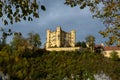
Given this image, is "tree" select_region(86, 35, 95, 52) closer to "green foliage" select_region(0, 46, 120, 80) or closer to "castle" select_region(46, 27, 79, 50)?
"castle" select_region(46, 27, 79, 50)

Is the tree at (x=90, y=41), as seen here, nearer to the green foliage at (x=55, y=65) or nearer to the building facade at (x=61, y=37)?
the building facade at (x=61, y=37)

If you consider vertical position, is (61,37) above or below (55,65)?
above

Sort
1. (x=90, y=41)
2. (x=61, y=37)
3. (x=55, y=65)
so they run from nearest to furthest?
(x=55, y=65), (x=90, y=41), (x=61, y=37)

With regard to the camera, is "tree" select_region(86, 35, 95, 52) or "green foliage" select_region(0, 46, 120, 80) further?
"tree" select_region(86, 35, 95, 52)

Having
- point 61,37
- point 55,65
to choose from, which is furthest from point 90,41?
point 55,65

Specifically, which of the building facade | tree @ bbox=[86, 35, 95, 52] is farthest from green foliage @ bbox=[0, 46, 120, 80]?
the building facade

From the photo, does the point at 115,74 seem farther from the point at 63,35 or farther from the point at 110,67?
the point at 63,35

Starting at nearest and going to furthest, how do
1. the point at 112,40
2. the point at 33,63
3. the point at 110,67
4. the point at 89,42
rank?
the point at 112,40 < the point at 33,63 < the point at 110,67 < the point at 89,42

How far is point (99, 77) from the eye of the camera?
1076 inches

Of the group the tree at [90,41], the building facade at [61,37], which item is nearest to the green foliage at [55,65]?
Answer: the tree at [90,41]

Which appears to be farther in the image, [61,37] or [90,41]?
[61,37]

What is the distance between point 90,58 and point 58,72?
326 centimetres

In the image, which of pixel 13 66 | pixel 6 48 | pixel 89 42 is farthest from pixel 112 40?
pixel 89 42

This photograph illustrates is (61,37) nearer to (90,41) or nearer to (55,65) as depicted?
(90,41)
